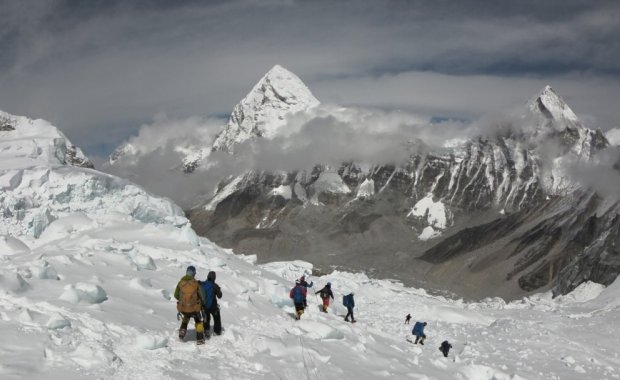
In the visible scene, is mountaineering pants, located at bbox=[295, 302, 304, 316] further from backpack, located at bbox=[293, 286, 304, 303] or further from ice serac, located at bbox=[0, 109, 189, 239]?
ice serac, located at bbox=[0, 109, 189, 239]

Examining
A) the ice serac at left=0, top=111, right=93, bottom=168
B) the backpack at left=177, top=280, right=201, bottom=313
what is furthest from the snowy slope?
the ice serac at left=0, top=111, right=93, bottom=168

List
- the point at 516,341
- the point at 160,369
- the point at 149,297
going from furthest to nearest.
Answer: the point at 516,341, the point at 149,297, the point at 160,369

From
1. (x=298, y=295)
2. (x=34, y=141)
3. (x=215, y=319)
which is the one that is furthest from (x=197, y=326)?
(x=34, y=141)

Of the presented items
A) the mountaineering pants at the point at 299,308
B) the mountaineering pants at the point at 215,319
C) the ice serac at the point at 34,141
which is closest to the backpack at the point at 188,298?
the mountaineering pants at the point at 215,319

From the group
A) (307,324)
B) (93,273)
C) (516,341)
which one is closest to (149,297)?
(93,273)

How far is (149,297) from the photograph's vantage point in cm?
1877

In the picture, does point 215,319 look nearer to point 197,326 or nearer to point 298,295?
point 197,326

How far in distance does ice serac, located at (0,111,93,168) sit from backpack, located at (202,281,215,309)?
125 ft

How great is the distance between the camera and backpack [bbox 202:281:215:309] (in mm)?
15508

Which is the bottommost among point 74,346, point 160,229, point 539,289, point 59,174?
point 539,289

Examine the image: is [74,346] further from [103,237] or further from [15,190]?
[15,190]

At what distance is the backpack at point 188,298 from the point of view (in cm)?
1445

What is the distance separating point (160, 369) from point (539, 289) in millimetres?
192862

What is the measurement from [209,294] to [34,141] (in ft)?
144
